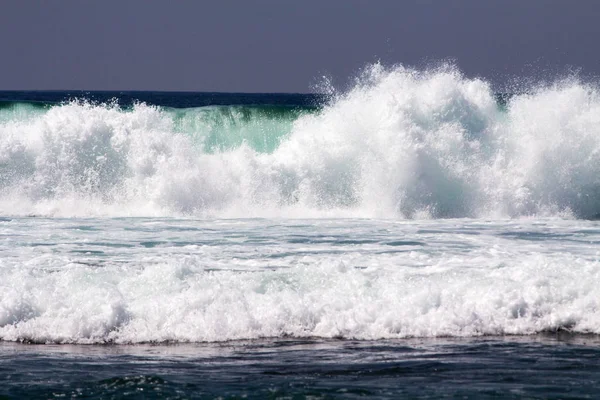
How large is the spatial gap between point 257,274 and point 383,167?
9.19 meters

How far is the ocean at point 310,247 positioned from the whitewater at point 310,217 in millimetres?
41

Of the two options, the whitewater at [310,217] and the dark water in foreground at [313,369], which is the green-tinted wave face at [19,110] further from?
the dark water in foreground at [313,369]

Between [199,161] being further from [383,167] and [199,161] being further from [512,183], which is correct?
[512,183]

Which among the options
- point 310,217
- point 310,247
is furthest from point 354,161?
point 310,247

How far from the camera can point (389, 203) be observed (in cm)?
1895

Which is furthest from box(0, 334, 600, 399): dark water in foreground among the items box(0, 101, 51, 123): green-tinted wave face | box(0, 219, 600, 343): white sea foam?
box(0, 101, 51, 123): green-tinted wave face

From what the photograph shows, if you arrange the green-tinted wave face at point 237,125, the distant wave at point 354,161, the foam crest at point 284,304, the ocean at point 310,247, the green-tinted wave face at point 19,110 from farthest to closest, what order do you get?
the green-tinted wave face at point 19,110 < the green-tinted wave face at point 237,125 < the distant wave at point 354,161 < the foam crest at point 284,304 < the ocean at point 310,247

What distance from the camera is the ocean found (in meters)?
7.97

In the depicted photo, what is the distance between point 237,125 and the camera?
82.6ft

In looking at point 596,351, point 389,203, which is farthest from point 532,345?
point 389,203

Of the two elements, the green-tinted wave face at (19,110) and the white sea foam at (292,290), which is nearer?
the white sea foam at (292,290)

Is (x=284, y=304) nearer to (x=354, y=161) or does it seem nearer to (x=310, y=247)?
(x=310, y=247)

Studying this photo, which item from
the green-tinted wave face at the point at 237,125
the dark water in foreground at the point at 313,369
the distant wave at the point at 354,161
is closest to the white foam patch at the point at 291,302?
the dark water in foreground at the point at 313,369

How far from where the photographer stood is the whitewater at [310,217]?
9.75 m
